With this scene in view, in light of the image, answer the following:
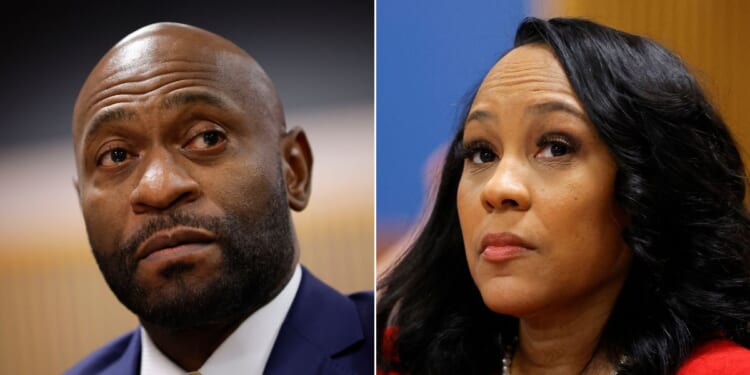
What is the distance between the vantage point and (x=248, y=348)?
6.27 ft

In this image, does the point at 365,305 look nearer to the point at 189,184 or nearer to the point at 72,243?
the point at 189,184

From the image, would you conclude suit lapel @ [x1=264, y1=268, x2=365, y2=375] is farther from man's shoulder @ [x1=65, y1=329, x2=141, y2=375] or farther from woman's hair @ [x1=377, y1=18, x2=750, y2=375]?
woman's hair @ [x1=377, y1=18, x2=750, y2=375]

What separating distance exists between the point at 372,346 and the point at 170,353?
0.44 meters

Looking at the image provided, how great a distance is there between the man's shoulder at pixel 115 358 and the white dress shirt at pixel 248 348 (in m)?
0.07

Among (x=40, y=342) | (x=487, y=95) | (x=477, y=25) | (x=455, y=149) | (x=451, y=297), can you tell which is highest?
(x=477, y=25)

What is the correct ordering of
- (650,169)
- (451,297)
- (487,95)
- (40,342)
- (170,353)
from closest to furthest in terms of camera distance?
(650,169) < (487,95) < (451,297) < (170,353) < (40,342)

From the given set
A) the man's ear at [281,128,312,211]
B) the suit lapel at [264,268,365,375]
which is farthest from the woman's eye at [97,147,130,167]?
the suit lapel at [264,268,365,375]

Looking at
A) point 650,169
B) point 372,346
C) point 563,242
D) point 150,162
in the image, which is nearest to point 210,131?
point 150,162

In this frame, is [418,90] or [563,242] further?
[418,90]

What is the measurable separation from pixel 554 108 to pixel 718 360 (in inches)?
19.8

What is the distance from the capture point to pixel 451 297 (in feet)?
5.90

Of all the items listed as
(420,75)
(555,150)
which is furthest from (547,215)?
(420,75)

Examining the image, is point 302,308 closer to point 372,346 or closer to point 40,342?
point 372,346

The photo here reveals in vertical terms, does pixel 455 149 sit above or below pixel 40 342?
above
